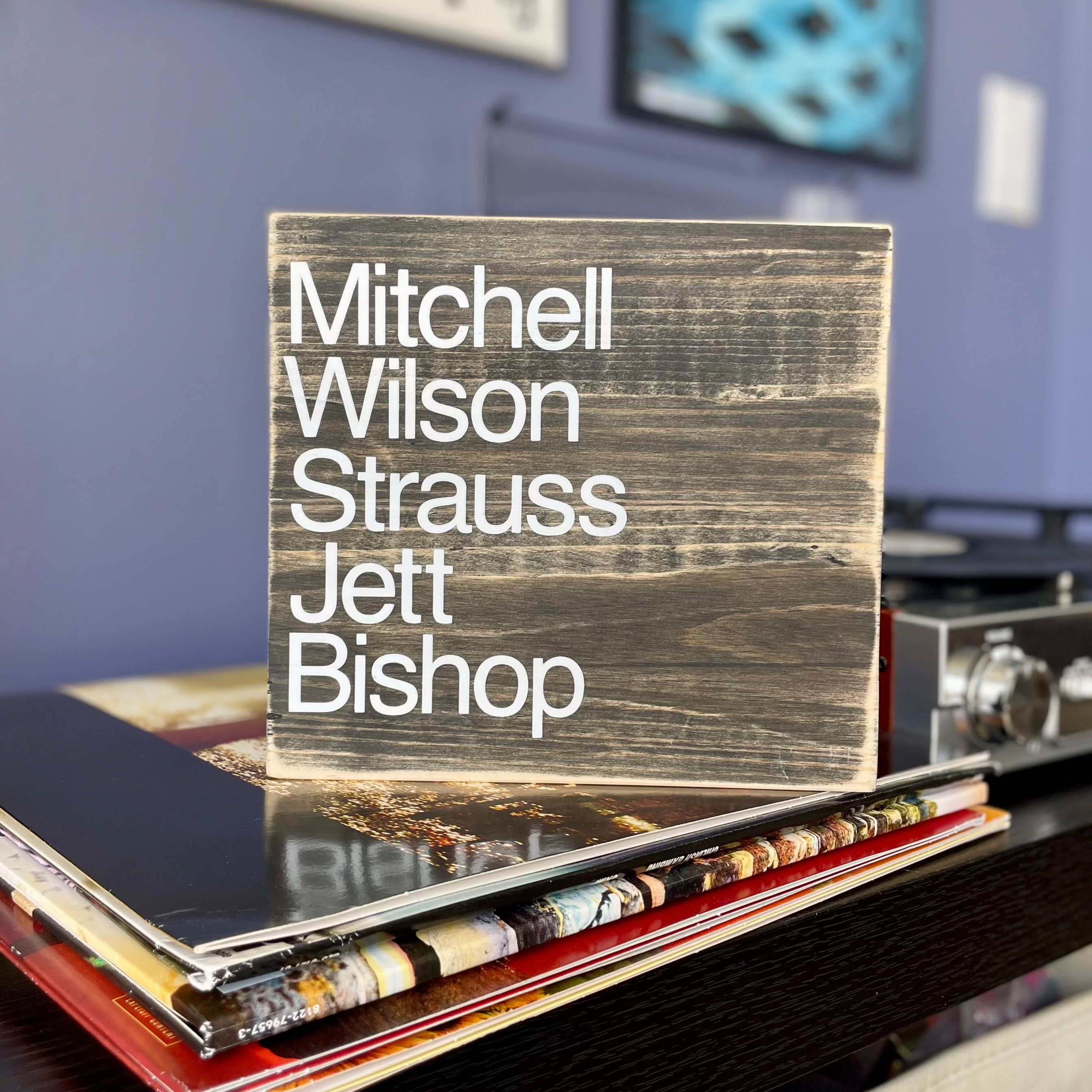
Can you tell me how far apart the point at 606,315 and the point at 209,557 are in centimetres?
53

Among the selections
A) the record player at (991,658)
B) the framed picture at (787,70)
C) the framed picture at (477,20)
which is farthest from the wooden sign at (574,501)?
the framed picture at (787,70)

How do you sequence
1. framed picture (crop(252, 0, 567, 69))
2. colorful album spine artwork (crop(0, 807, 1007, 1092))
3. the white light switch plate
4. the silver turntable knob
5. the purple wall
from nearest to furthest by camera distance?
colorful album spine artwork (crop(0, 807, 1007, 1092))
the silver turntable knob
the purple wall
framed picture (crop(252, 0, 567, 69))
the white light switch plate

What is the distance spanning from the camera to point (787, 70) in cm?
127

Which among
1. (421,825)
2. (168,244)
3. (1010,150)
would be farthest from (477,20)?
(1010,150)

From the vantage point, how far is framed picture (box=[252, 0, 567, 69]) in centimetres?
94

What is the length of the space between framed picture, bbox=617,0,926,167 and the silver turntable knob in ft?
2.46

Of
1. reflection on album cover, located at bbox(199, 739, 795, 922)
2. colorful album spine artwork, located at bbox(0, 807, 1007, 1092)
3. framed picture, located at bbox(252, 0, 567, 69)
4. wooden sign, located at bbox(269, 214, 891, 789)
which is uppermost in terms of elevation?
framed picture, located at bbox(252, 0, 567, 69)

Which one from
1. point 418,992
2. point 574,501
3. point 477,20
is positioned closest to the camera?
point 418,992

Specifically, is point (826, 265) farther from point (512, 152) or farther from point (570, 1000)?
point (512, 152)

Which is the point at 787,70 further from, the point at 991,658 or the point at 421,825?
the point at 421,825

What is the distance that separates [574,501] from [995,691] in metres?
0.29

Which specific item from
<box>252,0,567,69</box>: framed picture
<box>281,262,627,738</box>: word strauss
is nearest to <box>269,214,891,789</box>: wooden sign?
<box>281,262,627,738</box>: word strauss

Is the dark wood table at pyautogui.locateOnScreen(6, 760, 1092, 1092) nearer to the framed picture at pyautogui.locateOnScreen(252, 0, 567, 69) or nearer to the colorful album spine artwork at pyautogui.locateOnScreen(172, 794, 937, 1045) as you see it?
the colorful album spine artwork at pyautogui.locateOnScreen(172, 794, 937, 1045)

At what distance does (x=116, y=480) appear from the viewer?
0.88 metres
